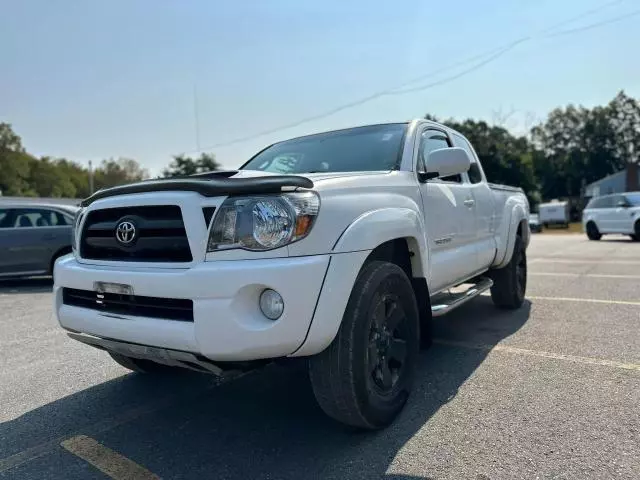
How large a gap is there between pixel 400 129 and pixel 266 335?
92.3 inches

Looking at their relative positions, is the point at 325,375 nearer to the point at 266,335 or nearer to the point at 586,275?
the point at 266,335

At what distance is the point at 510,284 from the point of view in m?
5.91

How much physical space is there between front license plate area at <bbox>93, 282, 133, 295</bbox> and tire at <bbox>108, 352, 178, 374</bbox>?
1.07 metres

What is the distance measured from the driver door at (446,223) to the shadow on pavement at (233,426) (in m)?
0.73

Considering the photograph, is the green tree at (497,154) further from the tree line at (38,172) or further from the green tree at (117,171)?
the green tree at (117,171)

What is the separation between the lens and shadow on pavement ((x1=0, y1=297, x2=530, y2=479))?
8.54 ft

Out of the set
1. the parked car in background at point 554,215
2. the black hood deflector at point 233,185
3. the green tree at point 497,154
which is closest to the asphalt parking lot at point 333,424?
the black hood deflector at point 233,185

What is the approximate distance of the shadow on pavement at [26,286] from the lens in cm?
903

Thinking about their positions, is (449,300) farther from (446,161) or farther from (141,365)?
(141,365)

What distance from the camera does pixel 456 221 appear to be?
14.0ft

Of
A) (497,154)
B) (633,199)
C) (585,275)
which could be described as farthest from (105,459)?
(497,154)

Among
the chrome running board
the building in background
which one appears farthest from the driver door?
the building in background

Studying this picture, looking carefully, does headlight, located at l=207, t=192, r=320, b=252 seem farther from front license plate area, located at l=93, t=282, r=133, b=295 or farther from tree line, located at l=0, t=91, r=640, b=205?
tree line, located at l=0, t=91, r=640, b=205

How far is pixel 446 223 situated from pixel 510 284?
2269 millimetres
